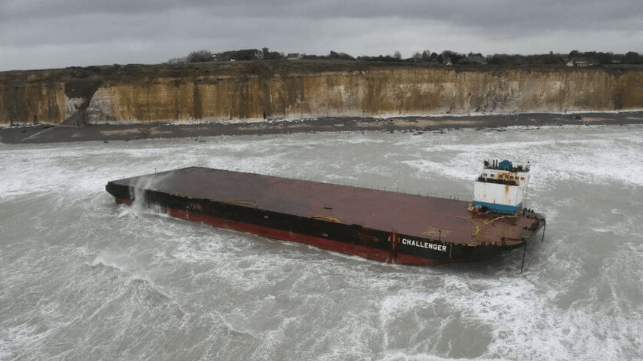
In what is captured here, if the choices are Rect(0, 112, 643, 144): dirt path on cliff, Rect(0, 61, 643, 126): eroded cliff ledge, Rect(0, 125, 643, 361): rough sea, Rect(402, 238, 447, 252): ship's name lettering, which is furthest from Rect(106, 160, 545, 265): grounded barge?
Rect(0, 61, 643, 126): eroded cliff ledge

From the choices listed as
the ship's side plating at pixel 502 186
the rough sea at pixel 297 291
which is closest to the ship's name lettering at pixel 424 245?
the rough sea at pixel 297 291

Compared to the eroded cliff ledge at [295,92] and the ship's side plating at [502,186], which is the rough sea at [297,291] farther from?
the eroded cliff ledge at [295,92]

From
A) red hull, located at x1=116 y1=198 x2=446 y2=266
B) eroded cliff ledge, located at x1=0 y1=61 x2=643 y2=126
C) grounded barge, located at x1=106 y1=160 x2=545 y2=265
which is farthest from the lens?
eroded cliff ledge, located at x1=0 y1=61 x2=643 y2=126

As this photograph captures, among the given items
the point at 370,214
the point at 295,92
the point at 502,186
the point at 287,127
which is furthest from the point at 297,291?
the point at 295,92

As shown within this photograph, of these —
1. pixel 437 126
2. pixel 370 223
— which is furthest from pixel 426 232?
pixel 437 126

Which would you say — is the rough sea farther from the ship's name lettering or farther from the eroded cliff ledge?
the eroded cliff ledge

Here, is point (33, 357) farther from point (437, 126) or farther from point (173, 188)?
point (437, 126)
